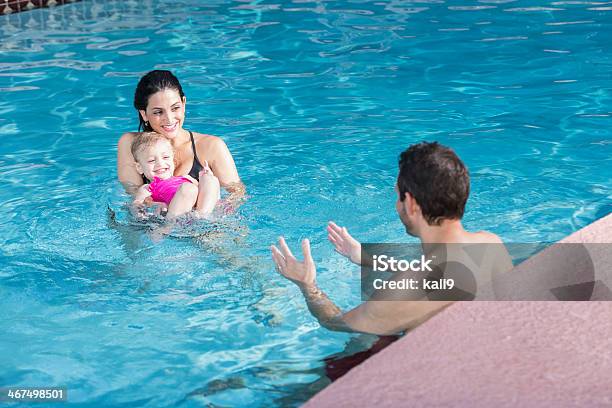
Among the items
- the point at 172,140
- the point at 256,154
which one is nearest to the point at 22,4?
the point at 256,154

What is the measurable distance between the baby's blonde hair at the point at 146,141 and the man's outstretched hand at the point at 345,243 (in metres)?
1.67

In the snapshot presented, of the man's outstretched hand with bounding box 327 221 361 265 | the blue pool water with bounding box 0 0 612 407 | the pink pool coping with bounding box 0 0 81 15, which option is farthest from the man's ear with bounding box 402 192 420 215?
the pink pool coping with bounding box 0 0 81 15

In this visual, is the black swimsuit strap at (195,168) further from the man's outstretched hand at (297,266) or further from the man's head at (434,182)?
the man's head at (434,182)

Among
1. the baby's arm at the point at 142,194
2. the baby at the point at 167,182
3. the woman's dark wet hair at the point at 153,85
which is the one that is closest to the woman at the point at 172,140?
the woman's dark wet hair at the point at 153,85

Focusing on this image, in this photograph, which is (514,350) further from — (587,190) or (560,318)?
(587,190)

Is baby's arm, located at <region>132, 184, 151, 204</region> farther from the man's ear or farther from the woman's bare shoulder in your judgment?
the man's ear

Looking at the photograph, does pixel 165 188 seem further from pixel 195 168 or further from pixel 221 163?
pixel 221 163

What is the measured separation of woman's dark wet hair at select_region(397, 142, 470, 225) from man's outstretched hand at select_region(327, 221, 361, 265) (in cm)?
67

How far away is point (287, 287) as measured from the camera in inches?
182

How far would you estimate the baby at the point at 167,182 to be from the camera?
501 centimetres

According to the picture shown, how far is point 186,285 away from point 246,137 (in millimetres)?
2644

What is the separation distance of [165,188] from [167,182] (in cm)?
5

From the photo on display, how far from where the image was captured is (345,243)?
3826mm

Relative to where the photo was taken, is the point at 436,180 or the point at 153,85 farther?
the point at 153,85
